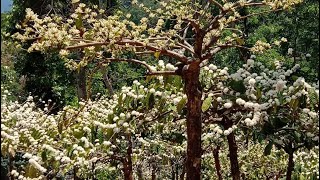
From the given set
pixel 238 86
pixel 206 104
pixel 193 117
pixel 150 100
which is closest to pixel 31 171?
pixel 150 100

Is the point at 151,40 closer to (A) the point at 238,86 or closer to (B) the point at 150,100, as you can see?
(B) the point at 150,100

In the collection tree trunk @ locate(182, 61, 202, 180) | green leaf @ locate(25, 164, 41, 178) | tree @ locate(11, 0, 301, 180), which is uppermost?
tree @ locate(11, 0, 301, 180)

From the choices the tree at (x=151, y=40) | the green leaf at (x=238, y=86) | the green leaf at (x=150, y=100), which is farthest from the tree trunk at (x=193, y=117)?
the green leaf at (x=150, y=100)

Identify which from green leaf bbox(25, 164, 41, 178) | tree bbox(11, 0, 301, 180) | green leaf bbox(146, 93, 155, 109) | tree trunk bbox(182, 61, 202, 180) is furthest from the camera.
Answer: green leaf bbox(146, 93, 155, 109)

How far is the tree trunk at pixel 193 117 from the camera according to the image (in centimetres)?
322

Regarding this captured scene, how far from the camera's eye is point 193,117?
10.7ft

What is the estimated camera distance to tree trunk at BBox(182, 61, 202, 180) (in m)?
3.22

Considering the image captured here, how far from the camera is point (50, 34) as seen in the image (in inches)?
114

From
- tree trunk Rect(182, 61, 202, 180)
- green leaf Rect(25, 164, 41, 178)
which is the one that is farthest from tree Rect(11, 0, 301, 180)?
green leaf Rect(25, 164, 41, 178)

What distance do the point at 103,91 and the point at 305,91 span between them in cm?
1134

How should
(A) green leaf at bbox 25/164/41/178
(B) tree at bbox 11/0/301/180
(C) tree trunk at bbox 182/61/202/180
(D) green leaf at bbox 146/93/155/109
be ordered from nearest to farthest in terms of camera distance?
(B) tree at bbox 11/0/301/180
(C) tree trunk at bbox 182/61/202/180
(A) green leaf at bbox 25/164/41/178
(D) green leaf at bbox 146/93/155/109

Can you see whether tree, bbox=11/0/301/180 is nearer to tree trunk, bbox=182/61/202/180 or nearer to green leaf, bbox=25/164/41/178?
tree trunk, bbox=182/61/202/180

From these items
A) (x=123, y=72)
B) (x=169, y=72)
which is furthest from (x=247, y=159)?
(x=123, y=72)

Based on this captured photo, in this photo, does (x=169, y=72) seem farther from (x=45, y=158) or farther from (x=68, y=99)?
(x=68, y=99)
